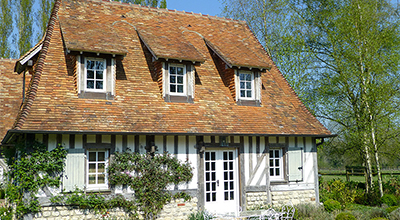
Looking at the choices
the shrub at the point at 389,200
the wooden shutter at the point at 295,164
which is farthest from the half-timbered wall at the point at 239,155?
the shrub at the point at 389,200

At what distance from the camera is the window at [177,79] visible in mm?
12953

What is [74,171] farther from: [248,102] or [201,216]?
[248,102]

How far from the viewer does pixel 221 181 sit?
12.8m

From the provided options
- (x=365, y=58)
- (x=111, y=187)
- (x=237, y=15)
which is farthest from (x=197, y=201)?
(x=237, y=15)

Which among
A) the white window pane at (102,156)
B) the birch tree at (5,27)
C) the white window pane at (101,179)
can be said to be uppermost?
the birch tree at (5,27)

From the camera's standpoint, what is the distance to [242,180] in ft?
41.9

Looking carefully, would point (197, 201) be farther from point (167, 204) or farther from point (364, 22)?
point (364, 22)

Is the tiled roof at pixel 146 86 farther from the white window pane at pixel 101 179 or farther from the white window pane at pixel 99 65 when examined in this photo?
the white window pane at pixel 101 179

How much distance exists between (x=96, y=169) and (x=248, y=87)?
6059 millimetres

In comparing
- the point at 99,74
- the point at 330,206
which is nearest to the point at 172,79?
the point at 99,74

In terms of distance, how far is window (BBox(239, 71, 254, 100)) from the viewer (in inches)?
553

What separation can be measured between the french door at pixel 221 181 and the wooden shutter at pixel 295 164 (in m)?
1.99

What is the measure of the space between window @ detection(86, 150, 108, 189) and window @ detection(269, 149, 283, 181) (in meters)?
5.56

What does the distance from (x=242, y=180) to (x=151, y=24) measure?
22.1 feet
